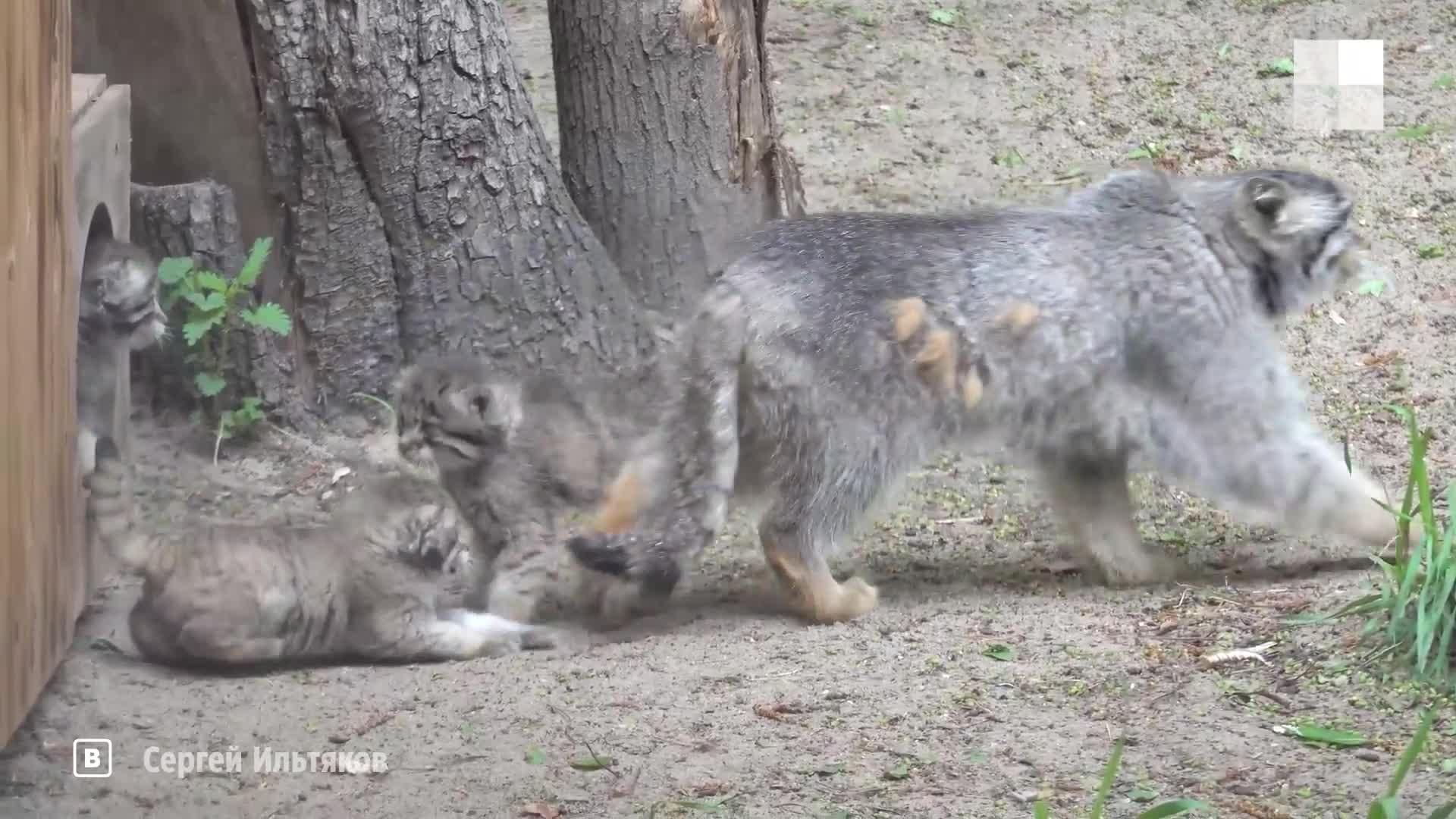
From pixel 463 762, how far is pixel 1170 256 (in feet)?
8.67

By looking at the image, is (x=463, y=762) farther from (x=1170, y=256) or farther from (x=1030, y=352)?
(x=1170, y=256)

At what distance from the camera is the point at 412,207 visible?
595 cm

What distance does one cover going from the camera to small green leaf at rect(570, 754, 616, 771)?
3789mm

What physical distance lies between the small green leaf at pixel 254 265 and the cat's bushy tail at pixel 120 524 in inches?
61.7

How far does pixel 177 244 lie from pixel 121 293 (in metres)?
0.76

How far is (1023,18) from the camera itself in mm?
9508

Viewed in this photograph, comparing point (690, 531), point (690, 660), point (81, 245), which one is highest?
point (81, 245)

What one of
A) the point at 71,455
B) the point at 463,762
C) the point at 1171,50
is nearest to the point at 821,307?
the point at 463,762

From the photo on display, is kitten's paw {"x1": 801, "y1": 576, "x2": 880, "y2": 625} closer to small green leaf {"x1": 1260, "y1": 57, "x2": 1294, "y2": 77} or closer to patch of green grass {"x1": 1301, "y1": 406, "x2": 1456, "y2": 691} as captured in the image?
patch of green grass {"x1": 1301, "y1": 406, "x2": 1456, "y2": 691}

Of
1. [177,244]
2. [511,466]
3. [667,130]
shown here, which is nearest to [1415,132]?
[667,130]

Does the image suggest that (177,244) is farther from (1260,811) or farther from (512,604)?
(1260,811)

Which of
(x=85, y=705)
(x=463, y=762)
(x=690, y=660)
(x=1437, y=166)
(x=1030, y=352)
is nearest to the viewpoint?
(x=463, y=762)

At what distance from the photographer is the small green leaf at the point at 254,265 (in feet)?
19.6

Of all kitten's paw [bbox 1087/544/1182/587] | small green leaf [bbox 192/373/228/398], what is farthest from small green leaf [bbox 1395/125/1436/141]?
small green leaf [bbox 192/373/228/398]
